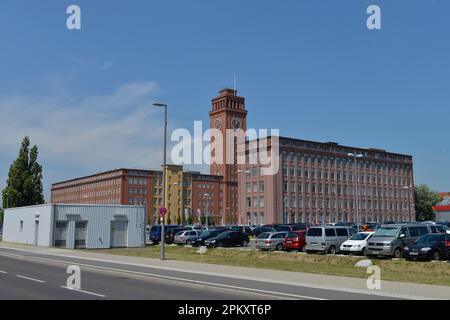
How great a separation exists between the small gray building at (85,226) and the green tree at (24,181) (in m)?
25.5

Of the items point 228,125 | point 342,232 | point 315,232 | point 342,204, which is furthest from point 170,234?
point 228,125

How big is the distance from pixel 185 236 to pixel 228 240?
486cm

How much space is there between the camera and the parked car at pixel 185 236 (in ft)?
136

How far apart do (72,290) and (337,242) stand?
19873mm

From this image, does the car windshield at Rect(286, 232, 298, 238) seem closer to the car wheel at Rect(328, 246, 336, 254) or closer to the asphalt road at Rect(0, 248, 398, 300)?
the car wheel at Rect(328, 246, 336, 254)

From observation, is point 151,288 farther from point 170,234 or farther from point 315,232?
point 170,234

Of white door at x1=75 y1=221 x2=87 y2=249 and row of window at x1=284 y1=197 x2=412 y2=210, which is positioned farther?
row of window at x1=284 y1=197 x2=412 y2=210

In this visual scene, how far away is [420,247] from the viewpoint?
23656 mm

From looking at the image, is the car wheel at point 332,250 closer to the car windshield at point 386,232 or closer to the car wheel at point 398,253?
the car windshield at point 386,232

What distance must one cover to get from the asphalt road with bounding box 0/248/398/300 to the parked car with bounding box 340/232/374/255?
1288cm

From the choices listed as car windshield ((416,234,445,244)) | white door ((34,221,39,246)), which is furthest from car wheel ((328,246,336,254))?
white door ((34,221,39,246))

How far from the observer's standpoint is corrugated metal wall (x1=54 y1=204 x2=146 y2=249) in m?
41.8
